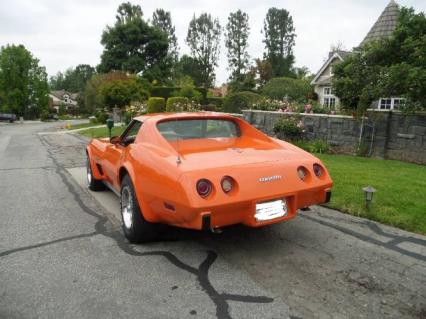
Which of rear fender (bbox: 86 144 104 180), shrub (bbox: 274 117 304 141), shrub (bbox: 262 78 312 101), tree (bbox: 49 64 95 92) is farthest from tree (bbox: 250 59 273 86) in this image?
tree (bbox: 49 64 95 92)

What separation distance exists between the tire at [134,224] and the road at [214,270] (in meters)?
0.10

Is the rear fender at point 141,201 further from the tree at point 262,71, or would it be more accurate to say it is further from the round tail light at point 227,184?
the tree at point 262,71

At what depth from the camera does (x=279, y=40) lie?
58.0 metres

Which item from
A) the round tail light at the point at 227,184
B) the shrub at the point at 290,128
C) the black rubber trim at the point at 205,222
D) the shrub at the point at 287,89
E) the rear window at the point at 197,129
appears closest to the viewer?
the black rubber trim at the point at 205,222

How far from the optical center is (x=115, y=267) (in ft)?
11.1

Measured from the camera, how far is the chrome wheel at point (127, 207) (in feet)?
12.9

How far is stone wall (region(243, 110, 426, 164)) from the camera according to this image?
8.54 meters

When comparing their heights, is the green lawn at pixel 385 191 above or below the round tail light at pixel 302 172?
below

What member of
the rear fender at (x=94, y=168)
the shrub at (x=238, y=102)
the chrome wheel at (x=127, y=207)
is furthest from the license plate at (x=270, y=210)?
the shrub at (x=238, y=102)

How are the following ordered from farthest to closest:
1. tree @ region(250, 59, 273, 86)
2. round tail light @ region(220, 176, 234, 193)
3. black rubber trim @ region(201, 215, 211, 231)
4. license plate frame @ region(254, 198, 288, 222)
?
tree @ region(250, 59, 273, 86), license plate frame @ region(254, 198, 288, 222), round tail light @ region(220, 176, 234, 193), black rubber trim @ region(201, 215, 211, 231)

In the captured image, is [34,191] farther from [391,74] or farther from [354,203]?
[391,74]

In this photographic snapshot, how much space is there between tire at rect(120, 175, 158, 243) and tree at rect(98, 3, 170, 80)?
141 ft

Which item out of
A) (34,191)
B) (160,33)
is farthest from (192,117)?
(160,33)

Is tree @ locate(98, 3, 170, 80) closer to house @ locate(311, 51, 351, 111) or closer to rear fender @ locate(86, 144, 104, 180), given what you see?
house @ locate(311, 51, 351, 111)
